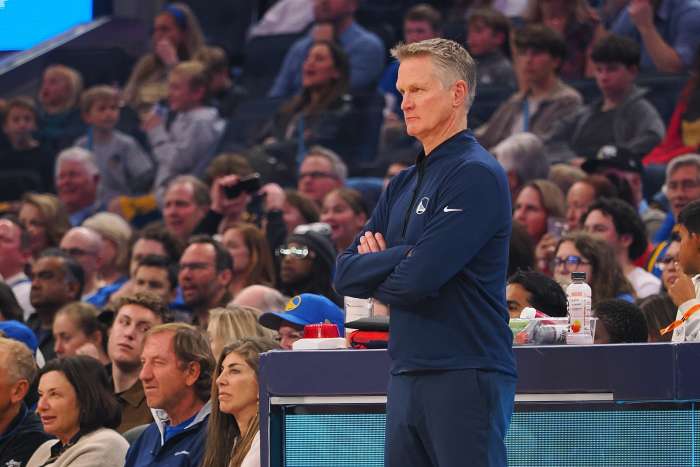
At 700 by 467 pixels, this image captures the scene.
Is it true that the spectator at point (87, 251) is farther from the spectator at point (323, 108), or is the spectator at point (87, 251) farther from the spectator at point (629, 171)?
the spectator at point (629, 171)

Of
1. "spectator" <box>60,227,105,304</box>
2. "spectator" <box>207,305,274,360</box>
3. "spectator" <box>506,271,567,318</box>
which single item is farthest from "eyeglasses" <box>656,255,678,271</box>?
"spectator" <box>60,227,105,304</box>

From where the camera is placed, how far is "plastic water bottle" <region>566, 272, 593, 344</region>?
4.72 metres

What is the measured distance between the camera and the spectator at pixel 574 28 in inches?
432

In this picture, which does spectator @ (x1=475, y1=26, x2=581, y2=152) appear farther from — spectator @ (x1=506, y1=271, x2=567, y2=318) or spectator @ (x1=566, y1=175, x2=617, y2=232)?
spectator @ (x1=506, y1=271, x2=567, y2=318)

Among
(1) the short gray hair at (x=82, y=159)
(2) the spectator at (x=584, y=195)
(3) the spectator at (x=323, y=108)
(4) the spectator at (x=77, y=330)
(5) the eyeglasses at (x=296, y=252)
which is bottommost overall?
(4) the spectator at (x=77, y=330)

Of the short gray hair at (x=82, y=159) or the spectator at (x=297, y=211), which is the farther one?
the short gray hair at (x=82, y=159)

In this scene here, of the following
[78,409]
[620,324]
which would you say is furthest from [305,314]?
[620,324]

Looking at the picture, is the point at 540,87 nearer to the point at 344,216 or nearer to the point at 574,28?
the point at 574,28

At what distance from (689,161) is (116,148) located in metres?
5.62

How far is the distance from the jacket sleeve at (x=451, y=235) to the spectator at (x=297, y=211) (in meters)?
5.20

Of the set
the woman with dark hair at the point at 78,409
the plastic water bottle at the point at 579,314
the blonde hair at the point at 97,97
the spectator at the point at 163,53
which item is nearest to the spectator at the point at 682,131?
the woman with dark hair at the point at 78,409

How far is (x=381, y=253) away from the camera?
157 inches

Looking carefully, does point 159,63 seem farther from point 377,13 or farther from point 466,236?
point 466,236

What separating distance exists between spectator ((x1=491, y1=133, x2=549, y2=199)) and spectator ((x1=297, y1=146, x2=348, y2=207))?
1245 millimetres
